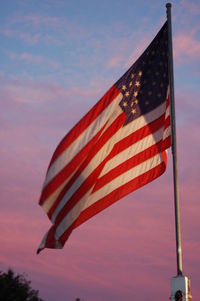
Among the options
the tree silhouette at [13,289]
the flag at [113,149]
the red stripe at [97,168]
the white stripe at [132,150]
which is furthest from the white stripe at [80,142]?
the tree silhouette at [13,289]

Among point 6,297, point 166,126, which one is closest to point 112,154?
point 166,126

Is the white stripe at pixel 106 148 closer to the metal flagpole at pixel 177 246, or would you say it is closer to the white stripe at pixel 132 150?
the white stripe at pixel 132 150

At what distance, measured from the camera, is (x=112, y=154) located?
1584cm

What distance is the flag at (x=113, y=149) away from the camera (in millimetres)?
15195

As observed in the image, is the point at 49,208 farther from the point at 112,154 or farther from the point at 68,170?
the point at 112,154

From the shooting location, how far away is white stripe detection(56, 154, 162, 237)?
49.4ft

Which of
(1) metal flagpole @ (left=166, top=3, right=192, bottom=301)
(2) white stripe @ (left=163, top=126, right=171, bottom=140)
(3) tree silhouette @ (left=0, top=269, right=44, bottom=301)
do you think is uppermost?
(3) tree silhouette @ (left=0, top=269, right=44, bottom=301)

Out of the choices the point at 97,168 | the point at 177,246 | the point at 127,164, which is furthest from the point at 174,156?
the point at 177,246

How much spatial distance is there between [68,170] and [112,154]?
129 cm

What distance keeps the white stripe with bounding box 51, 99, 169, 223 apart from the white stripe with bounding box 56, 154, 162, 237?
31cm

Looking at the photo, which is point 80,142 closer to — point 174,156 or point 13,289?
point 174,156

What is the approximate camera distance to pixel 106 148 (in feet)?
52.0

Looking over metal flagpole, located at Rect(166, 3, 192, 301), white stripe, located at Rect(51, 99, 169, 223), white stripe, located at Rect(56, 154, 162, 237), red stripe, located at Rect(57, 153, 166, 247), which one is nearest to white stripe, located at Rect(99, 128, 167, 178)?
white stripe, located at Rect(51, 99, 169, 223)

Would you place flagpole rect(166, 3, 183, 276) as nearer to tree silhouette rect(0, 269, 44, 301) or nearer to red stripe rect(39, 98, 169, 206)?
red stripe rect(39, 98, 169, 206)
